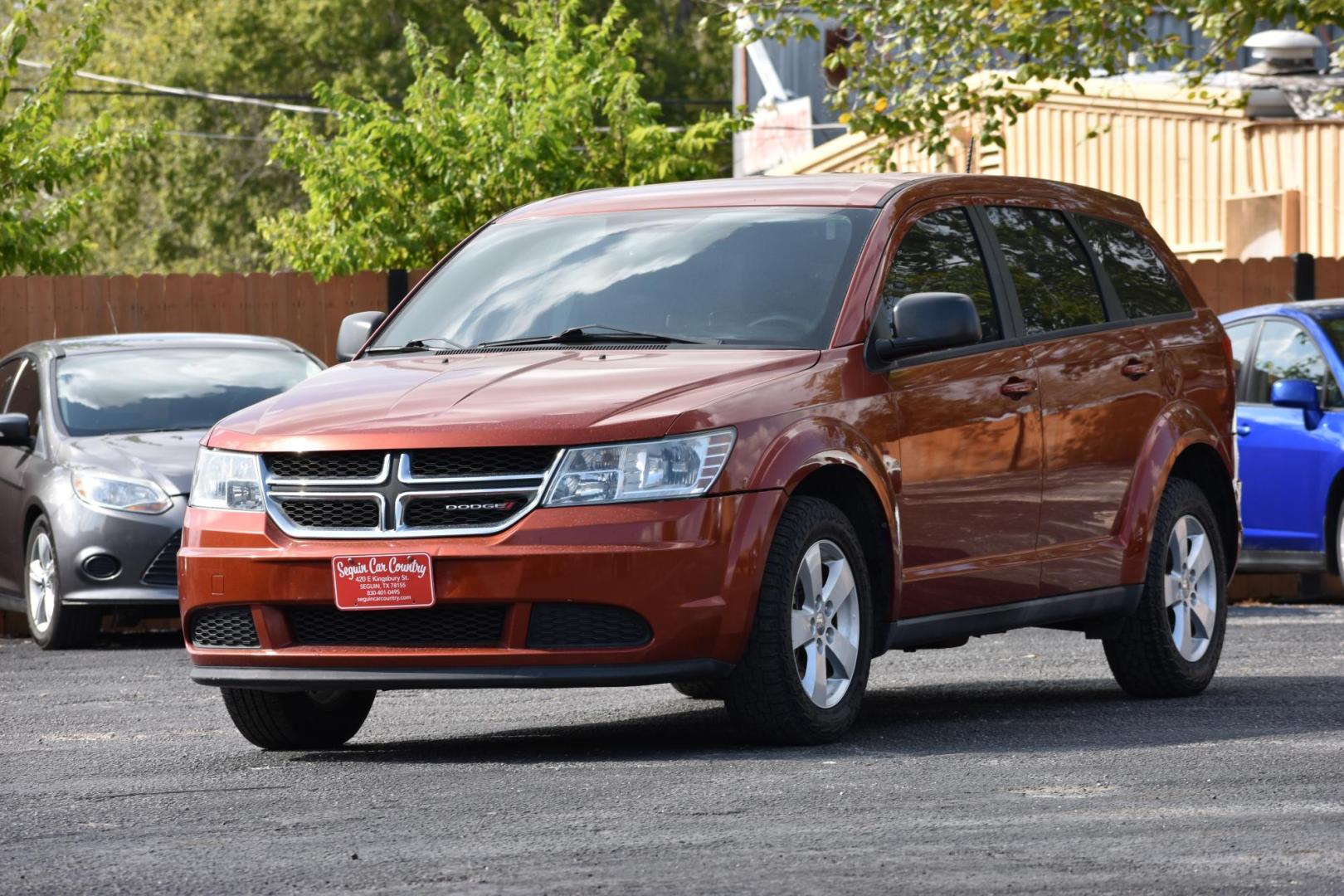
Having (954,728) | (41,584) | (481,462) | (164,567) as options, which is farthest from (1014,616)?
(41,584)

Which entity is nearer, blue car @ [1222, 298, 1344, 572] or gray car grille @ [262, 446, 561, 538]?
gray car grille @ [262, 446, 561, 538]

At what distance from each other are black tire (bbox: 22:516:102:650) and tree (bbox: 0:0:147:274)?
7615 mm

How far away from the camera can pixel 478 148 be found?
75.7 feet

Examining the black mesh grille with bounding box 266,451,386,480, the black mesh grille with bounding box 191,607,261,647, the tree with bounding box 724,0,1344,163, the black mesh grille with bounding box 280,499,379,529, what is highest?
the tree with bounding box 724,0,1344,163

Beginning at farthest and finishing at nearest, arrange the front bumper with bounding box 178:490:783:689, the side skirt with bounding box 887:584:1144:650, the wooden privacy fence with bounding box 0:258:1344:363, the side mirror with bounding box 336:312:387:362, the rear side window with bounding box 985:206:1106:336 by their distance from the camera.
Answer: the wooden privacy fence with bounding box 0:258:1344:363, the rear side window with bounding box 985:206:1106:336, the side mirror with bounding box 336:312:387:362, the side skirt with bounding box 887:584:1144:650, the front bumper with bounding box 178:490:783:689

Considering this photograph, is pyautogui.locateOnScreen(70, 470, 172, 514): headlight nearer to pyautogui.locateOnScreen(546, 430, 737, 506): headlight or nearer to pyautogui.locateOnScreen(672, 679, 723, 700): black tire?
pyautogui.locateOnScreen(672, 679, 723, 700): black tire

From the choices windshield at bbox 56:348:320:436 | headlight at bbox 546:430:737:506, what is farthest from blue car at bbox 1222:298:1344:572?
headlight at bbox 546:430:737:506

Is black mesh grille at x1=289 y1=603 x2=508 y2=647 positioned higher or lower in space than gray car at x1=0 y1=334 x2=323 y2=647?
higher

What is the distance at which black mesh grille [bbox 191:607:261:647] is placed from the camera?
769 cm

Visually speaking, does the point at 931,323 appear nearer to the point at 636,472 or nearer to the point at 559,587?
the point at 636,472

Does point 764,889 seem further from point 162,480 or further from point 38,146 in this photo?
point 38,146

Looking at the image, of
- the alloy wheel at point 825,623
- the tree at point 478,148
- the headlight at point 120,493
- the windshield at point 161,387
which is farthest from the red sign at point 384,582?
the tree at point 478,148

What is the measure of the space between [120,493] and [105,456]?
307 millimetres

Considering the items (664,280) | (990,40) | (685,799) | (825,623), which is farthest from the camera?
(990,40)
